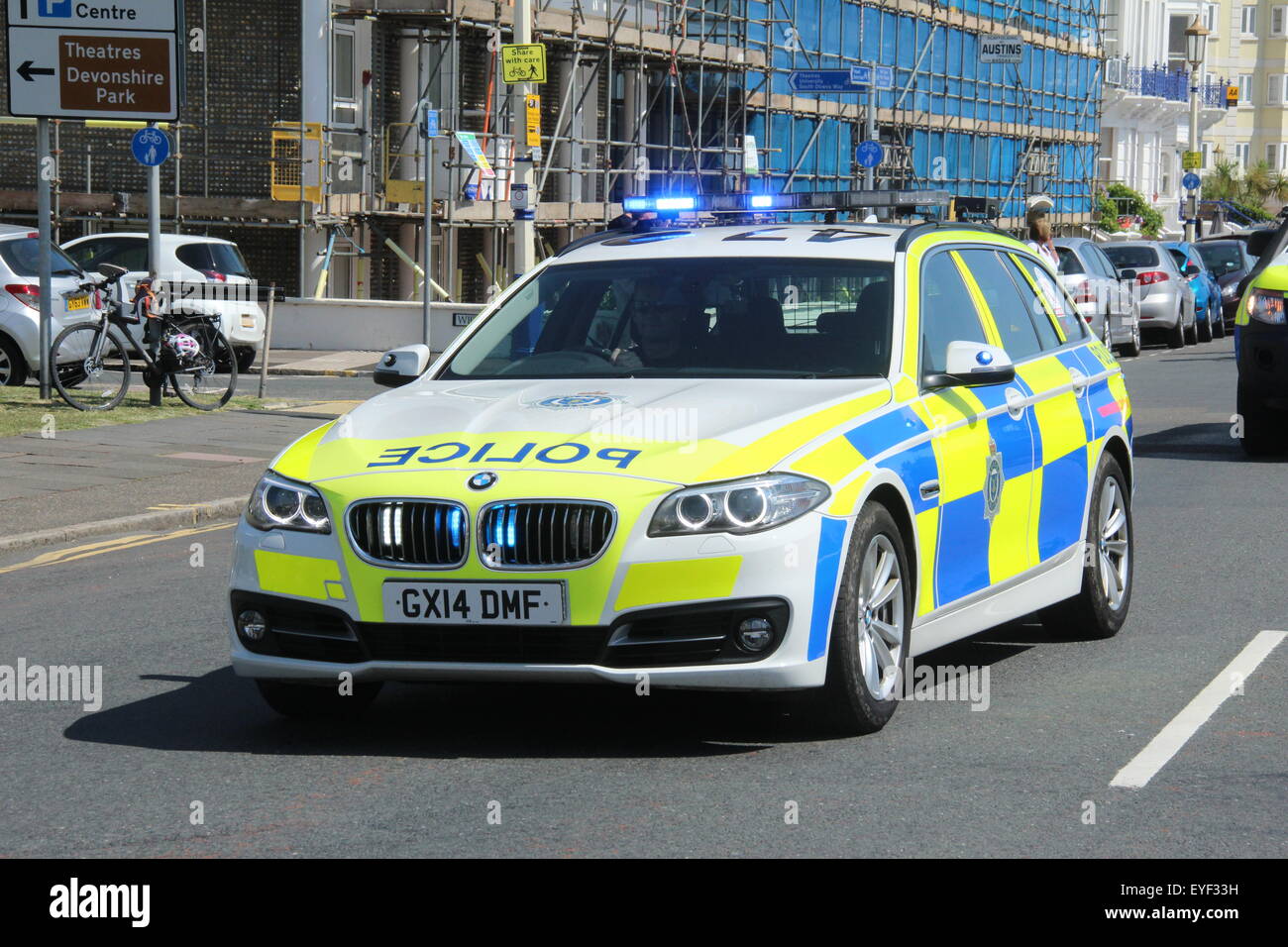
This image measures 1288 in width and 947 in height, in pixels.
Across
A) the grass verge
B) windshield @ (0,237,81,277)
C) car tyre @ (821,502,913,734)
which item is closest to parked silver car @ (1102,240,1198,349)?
the grass verge

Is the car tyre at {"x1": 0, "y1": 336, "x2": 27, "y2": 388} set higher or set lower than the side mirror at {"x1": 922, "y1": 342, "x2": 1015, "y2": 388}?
lower

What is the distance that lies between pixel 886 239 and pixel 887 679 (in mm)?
1825

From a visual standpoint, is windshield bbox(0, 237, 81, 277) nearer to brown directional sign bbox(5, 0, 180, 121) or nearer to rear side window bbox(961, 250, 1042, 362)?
brown directional sign bbox(5, 0, 180, 121)

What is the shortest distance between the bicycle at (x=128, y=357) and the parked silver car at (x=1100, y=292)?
41.9 feet

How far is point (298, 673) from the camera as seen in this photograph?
6.66 meters

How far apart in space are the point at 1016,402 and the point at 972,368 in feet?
2.37

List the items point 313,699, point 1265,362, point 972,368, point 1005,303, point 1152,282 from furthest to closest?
1. point 1152,282
2. point 1265,362
3. point 1005,303
4. point 972,368
5. point 313,699

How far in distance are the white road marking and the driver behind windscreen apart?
6.69 ft

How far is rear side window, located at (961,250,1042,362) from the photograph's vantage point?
831 centimetres

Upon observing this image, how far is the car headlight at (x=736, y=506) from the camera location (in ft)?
20.4

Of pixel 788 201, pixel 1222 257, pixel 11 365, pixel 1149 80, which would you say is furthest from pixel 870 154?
pixel 1149 80

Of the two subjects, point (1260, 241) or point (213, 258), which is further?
point (213, 258)

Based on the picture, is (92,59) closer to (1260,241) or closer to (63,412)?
(63,412)

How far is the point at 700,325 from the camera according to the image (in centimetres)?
770
